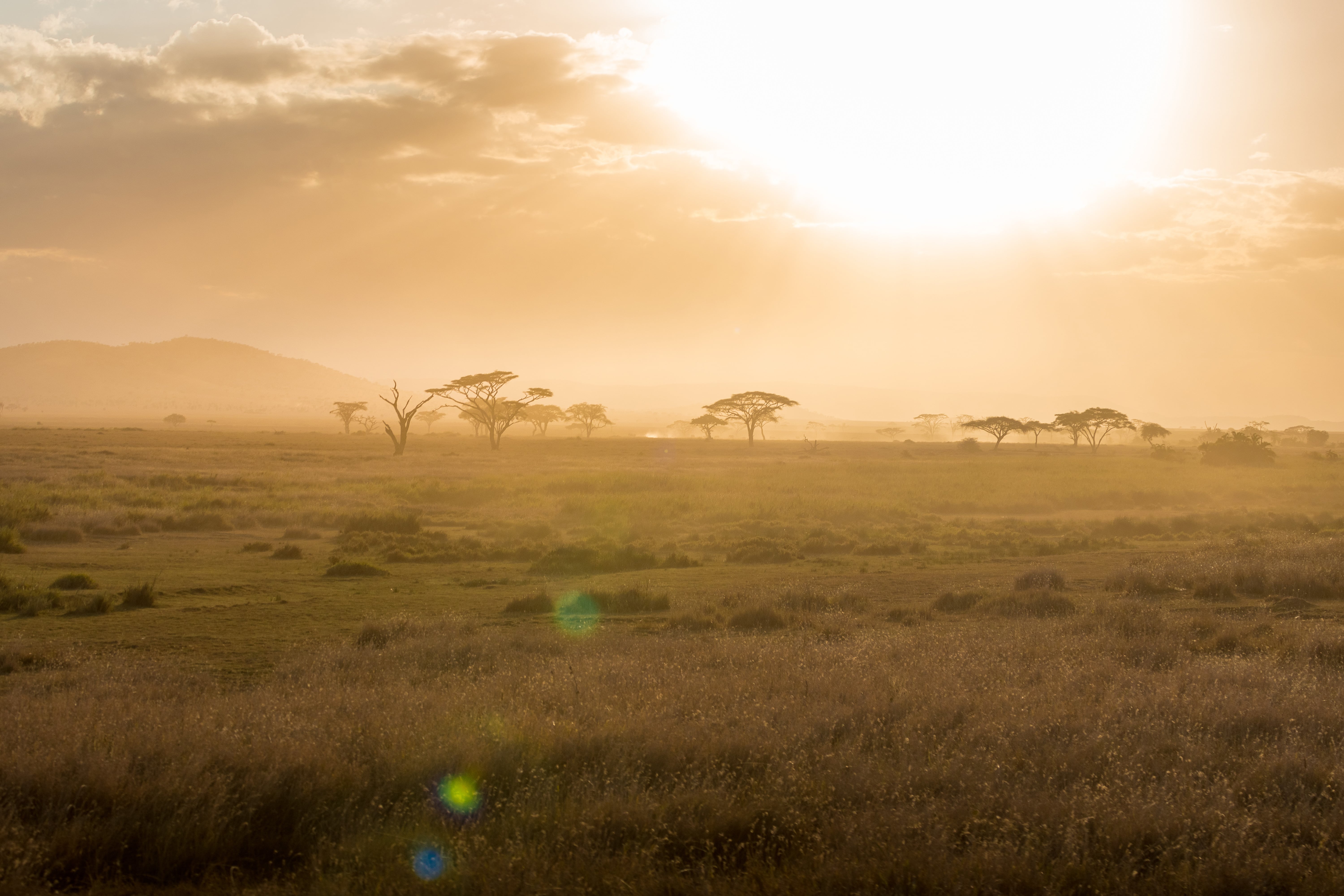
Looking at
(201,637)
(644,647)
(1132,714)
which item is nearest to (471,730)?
(644,647)

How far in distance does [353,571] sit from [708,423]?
328ft

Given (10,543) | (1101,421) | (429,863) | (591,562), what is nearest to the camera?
(429,863)

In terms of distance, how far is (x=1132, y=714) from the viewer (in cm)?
742

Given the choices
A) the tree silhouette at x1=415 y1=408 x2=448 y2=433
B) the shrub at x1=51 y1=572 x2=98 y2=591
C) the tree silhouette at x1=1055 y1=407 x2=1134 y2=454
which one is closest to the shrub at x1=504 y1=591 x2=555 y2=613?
the shrub at x1=51 y1=572 x2=98 y2=591

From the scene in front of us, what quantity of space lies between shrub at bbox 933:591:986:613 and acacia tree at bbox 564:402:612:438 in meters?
110

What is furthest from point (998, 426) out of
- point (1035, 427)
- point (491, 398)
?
point (491, 398)

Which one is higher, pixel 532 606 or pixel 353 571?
pixel 532 606

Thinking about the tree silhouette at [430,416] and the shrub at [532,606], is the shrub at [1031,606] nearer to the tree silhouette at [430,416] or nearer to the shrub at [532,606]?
the shrub at [532,606]

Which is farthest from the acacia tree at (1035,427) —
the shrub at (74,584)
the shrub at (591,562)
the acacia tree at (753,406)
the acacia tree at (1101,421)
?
the shrub at (74,584)

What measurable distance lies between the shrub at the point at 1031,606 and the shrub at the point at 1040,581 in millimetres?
1368

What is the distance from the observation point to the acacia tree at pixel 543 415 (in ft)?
390

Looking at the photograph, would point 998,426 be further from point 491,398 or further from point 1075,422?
point 491,398

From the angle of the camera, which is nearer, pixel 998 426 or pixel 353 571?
pixel 353 571

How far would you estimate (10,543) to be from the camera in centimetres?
1984
